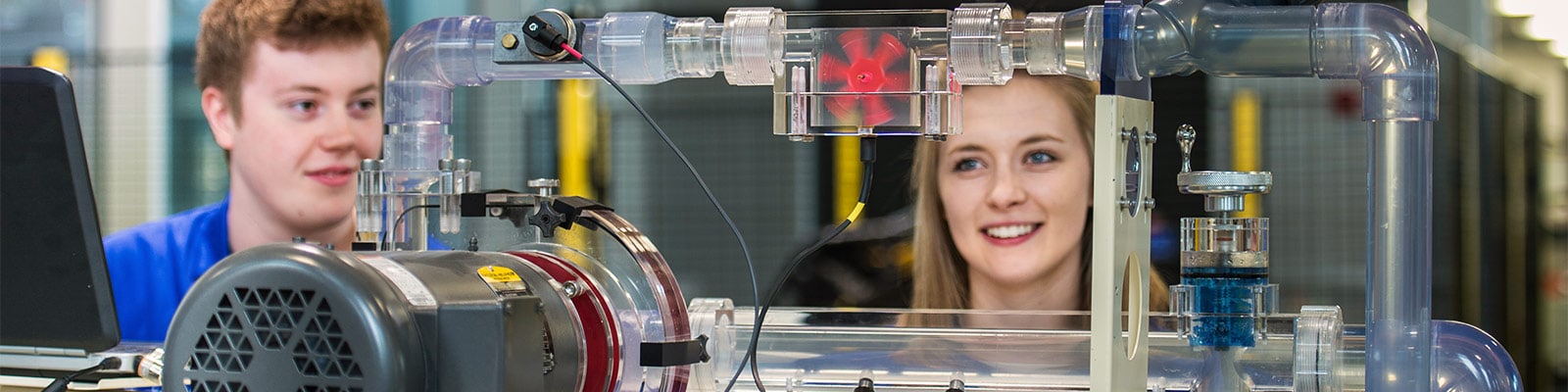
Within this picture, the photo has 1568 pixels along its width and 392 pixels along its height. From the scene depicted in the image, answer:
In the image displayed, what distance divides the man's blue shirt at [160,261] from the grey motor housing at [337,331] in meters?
1.40

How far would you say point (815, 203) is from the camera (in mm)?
2443

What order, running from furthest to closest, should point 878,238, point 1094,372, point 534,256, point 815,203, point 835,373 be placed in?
point 815,203 < point 878,238 < point 835,373 < point 534,256 < point 1094,372

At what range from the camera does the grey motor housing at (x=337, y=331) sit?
35.9 inches

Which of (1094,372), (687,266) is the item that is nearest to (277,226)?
(687,266)

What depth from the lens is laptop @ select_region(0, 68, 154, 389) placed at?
143 centimetres

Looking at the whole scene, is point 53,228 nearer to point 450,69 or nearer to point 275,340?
point 450,69

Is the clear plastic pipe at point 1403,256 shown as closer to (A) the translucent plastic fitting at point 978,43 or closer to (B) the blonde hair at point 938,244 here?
(A) the translucent plastic fitting at point 978,43

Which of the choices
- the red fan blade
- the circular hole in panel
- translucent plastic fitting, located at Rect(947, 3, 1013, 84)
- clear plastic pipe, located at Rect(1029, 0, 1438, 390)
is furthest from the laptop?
clear plastic pipe, located at Rect(1029, 0, 1438, 390)

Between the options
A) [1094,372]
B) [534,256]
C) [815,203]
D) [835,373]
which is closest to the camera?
[1094,372]

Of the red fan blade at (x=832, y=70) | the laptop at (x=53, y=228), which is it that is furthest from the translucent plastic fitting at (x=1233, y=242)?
the laptop at (x=53, y=228)

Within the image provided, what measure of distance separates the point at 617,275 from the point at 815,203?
3.97 ft

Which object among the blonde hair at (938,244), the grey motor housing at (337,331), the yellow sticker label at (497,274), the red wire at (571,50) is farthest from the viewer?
the blonde hair at (938,244)

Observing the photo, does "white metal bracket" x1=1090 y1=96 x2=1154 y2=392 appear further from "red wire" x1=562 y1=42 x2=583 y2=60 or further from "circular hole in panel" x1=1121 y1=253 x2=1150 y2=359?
"red wire" x1=562 y1=42 x2=583 y2=60

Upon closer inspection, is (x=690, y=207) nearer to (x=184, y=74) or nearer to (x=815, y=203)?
(x=815, y=203)
